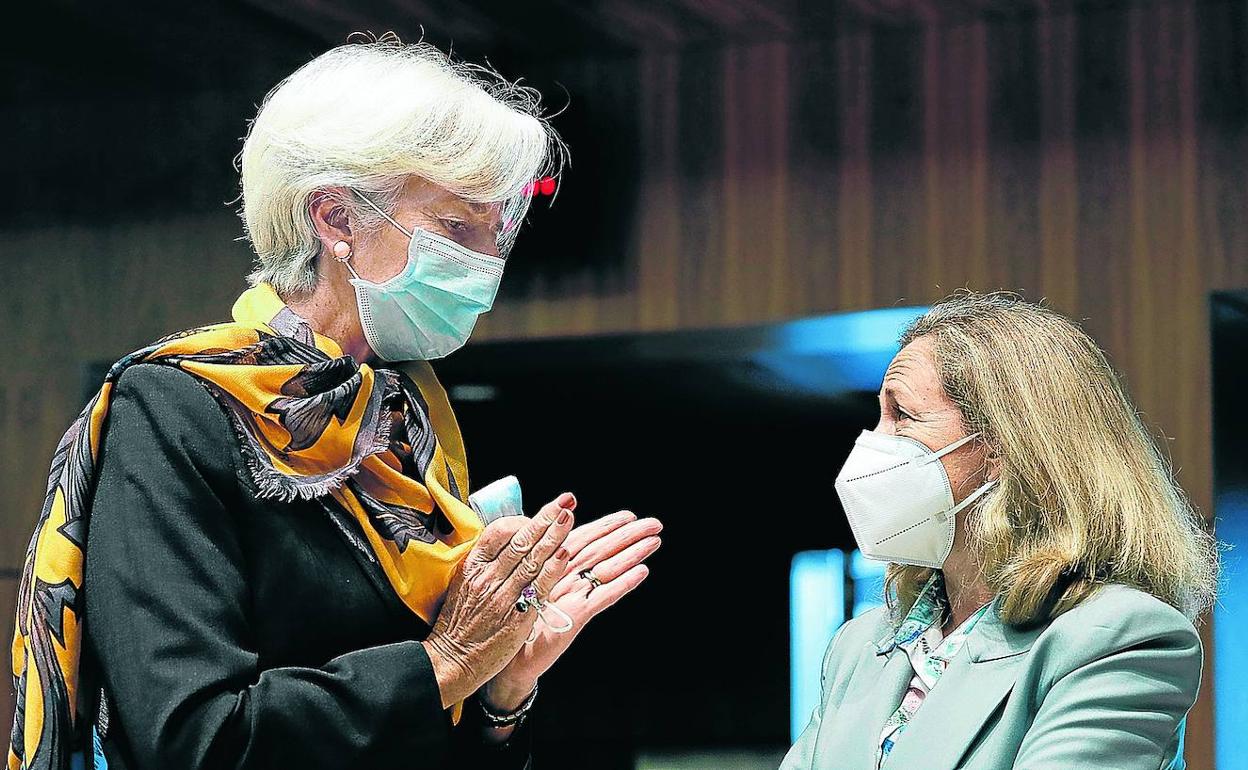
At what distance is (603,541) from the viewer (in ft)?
7.59

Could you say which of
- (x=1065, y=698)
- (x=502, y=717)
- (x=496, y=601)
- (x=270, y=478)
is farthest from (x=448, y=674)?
(x=1065, y=698)

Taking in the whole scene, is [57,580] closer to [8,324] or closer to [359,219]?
[359,219]

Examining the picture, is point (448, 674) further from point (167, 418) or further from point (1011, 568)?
point (1011, 568)

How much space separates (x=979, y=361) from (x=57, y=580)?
1374 millimetres

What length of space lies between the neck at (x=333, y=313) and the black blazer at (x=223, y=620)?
30 centimetres

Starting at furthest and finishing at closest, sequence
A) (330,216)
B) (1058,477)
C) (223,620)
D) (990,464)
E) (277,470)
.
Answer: (990,464), (1058,477), (330,216), (277,470), (223,620)

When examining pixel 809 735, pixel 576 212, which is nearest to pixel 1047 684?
pixel 809 735

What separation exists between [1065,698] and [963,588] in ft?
1.25

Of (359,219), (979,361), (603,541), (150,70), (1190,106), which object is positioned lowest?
(603,541)

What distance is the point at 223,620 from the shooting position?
1913 mm

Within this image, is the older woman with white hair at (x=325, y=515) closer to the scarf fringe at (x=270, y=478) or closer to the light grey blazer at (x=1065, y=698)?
the scarf fringe at (x=270, y=478)

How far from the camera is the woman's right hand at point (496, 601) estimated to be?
2.06 metres

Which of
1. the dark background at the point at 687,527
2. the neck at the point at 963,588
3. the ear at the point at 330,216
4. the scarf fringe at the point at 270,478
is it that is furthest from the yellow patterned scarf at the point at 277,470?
the dark background at the point at 687,527

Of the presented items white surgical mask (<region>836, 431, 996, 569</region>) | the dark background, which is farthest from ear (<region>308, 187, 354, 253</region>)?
the dark background
